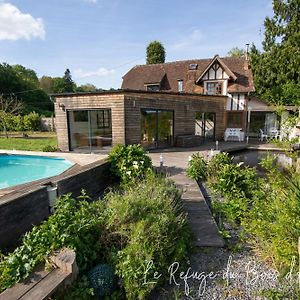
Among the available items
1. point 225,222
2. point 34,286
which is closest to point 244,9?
point 225,222

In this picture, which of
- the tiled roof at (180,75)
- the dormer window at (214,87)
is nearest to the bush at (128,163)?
the tiled roof at (180,75)

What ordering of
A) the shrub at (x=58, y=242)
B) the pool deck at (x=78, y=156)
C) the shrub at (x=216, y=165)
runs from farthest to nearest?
the pool deck at (x=78, y=156)
the shrub at (x=216, y=165)
the shrub at (x=58, y=242)

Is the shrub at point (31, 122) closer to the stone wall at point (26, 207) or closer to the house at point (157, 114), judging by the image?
the house at point (157, 114)

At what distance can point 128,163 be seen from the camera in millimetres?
5996

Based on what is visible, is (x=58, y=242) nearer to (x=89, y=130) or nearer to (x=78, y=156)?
(x=78, y=156)

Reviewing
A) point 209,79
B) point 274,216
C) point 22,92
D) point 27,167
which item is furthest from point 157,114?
point 22,92

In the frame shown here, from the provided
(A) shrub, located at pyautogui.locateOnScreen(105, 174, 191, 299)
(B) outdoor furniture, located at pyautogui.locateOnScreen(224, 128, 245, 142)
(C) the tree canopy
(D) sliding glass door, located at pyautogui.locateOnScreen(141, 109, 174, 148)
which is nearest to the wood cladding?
(D) sliding glass door, located at pyautogui.locateOnScreen(141, 109, 174, 148)

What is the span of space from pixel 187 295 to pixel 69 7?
961cm

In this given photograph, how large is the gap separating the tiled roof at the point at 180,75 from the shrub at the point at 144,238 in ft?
50.2

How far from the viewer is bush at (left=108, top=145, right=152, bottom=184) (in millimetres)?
5816

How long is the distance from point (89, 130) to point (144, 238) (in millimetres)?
9630

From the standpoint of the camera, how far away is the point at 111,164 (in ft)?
20.3

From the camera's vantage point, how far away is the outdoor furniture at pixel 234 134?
1579 centimetres

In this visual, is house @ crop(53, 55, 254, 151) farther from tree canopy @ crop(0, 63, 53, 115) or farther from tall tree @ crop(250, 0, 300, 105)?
tree canopy @ crop(0, 63, 53, 115)
